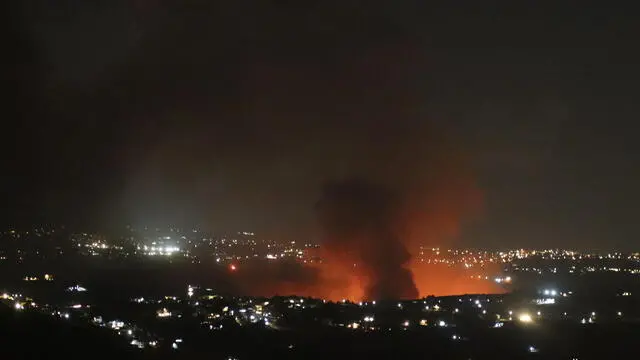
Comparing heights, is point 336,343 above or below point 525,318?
below

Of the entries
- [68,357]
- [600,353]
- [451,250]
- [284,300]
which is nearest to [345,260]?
[284,300]

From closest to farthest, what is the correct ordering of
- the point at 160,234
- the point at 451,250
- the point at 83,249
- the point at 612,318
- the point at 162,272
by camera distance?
1. the point at 612,318
2. the point at 162,272
3. the point at 83,249
4. the point at 160,234
5. the point at 451,250

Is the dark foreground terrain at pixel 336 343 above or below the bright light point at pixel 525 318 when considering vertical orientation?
below

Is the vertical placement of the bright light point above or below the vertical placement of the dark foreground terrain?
above

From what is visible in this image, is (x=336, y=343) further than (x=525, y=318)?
No

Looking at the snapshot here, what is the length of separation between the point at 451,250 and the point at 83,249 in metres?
81.2

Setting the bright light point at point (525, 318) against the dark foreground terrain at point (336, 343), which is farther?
the bright light point at point (525, 318)

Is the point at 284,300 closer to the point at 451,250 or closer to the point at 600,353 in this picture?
the point at 600,353

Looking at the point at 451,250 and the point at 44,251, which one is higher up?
the point at 451,250

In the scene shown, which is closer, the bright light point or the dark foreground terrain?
the dark foreground terrain

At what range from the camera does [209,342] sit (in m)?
31.0

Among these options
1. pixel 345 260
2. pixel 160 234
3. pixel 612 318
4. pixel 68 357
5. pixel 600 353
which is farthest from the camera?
pixel 160 234

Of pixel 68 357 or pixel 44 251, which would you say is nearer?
pixel 68 357

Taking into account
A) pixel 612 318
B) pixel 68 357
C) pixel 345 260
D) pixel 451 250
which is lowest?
pixel 68 357
